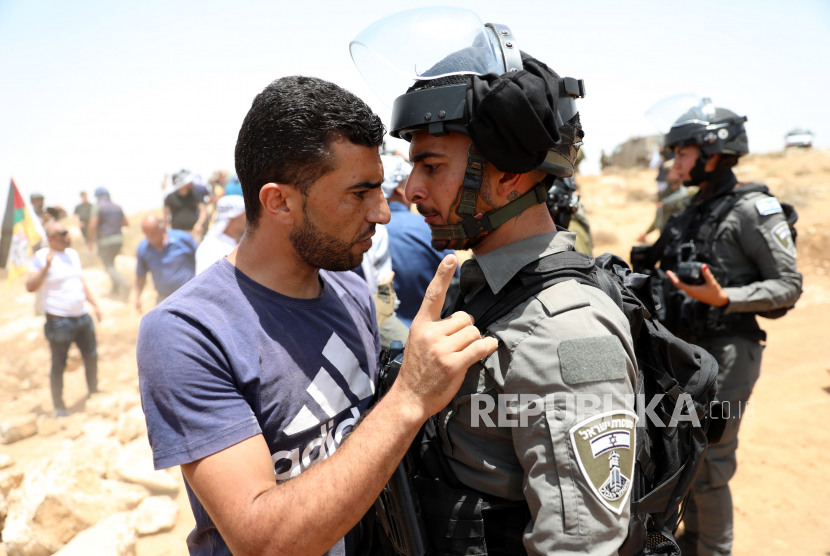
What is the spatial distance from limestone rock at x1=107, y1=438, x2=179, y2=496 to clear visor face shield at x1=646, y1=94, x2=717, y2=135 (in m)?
5.59

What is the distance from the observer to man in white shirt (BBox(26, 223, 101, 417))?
23.4ft

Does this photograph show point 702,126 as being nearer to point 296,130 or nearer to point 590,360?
point 590,360

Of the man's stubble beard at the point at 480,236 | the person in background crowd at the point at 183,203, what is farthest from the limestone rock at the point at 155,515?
the person in background crowd at the point at 183,203

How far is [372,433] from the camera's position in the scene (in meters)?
1.44

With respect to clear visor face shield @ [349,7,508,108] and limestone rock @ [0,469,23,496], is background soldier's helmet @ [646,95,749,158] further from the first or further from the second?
limestone rock @ [0,469,23,496]

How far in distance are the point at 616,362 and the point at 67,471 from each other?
16.9ft

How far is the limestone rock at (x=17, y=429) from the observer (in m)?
7.11

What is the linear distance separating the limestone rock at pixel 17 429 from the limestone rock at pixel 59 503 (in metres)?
2.77

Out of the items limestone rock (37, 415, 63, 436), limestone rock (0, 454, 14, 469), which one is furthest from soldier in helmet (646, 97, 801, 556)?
limestone rock (37, 415, 63, 436)

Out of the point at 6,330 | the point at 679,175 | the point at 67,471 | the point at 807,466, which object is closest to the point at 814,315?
the point at 807,466

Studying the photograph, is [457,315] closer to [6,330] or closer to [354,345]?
[354,345]

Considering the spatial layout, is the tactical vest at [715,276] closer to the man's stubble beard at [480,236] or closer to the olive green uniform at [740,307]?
the olive green uniform at [740,307]

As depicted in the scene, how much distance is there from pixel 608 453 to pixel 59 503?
485 centimetres

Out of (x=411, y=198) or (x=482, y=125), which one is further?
(x=411, y=198)
